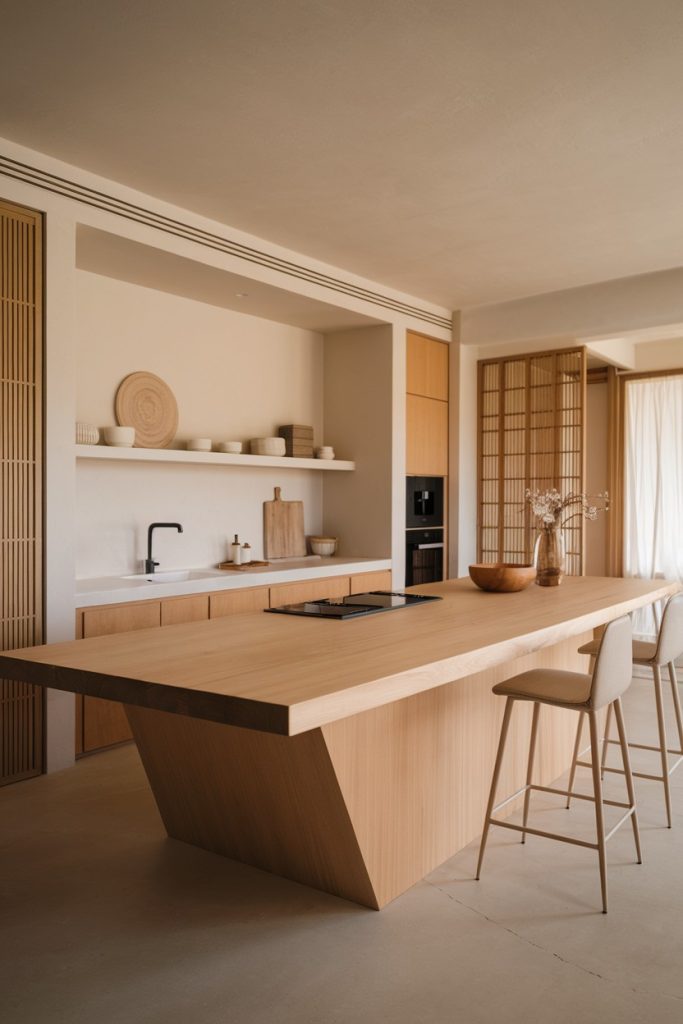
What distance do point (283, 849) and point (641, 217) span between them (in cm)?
365

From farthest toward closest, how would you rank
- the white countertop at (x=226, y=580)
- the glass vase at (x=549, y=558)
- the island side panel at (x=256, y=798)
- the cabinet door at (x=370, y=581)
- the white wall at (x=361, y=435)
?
the white wall at (x=361, y=435)
the cabinet door at (x=370, y=581)
the white countertop at (x=226, y=580)
the glass vase at (x=549, y=558)
the island side panel at (x=256, y=798)

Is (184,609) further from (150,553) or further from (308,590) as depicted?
(308,590)

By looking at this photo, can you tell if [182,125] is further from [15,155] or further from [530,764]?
[530,764]

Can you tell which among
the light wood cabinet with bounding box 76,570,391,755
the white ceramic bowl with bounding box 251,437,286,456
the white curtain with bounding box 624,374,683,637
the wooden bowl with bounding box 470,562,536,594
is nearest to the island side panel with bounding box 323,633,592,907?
the wooden bowl with bounding box 470,562,536,594

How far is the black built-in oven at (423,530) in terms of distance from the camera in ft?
19.8

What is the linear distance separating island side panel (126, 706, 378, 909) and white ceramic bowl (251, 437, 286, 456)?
2808mm

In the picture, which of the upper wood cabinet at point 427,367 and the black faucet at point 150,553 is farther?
the upper wood cabinet at point 427,367

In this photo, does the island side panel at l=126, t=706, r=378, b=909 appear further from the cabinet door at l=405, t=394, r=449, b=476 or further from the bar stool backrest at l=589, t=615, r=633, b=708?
the cabinet door at l=405, t=394, r=449, b=476

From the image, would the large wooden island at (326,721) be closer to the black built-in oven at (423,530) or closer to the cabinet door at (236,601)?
the cabinet door at (236,601)

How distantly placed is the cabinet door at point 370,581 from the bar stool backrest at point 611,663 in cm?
287

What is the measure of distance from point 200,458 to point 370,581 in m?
1.57

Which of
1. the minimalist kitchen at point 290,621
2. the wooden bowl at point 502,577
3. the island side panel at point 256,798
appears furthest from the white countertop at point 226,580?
the wooden bowl at point 502,577

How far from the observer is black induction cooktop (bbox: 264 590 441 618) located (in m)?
2.89

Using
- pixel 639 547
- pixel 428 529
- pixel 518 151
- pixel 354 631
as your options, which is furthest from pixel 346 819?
pixel 639 547
